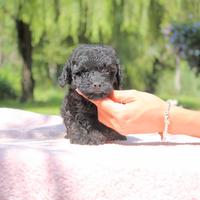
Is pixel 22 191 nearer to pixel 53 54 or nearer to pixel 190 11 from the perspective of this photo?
pixel 190 11

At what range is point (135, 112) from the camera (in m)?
2.79

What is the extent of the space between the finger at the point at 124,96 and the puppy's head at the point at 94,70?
38 millimetres

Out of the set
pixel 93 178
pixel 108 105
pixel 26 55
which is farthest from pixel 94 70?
pixel 26 55

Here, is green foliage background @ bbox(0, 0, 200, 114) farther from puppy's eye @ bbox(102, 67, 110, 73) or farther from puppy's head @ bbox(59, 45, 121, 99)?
puppy's eye @ bbox(102, 67, 110, 73)

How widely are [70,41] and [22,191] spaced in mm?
17529

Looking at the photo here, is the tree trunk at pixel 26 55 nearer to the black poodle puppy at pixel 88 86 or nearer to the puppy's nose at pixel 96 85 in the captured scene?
the black poodle puppy at pixel 88 86

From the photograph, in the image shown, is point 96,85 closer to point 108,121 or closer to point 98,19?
point 108,121

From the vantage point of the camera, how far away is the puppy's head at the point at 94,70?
2924 millimetres

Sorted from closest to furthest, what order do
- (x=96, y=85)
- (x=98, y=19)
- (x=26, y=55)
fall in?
(x=96, y=85), (x=98, y=19), (x=26, y=55)

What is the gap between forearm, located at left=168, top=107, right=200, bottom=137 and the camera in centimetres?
288

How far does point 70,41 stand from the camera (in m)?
Answer: 19.6

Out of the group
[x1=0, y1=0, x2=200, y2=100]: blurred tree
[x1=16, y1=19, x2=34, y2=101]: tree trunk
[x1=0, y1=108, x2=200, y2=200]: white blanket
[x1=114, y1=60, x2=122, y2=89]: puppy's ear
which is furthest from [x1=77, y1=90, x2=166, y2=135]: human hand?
[x1=16, y1=19, x2=34, y2=101]: tree trunk

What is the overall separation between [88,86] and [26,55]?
10948 mm

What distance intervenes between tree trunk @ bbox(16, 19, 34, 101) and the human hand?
10.6m
